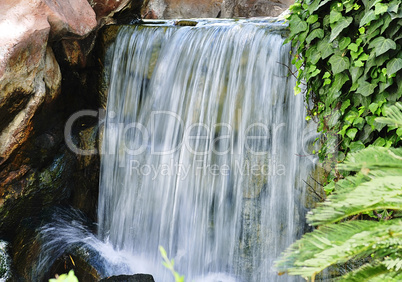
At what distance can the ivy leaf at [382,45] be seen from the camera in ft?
9.15

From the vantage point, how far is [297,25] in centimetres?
343

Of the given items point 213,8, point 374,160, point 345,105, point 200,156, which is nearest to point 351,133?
point 345,105

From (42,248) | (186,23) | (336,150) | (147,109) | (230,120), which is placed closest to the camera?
(336,150)

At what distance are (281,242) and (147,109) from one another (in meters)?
2.39

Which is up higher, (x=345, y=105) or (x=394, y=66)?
(x=394, y=66)

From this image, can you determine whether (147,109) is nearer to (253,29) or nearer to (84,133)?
(84,133)

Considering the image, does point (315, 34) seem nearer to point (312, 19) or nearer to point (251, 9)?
point (312, 19)

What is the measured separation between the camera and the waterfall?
13.8ft

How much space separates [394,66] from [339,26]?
0.53 m

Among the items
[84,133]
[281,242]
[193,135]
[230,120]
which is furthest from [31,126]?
[281,242]

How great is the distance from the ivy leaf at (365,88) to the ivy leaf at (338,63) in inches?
6.8

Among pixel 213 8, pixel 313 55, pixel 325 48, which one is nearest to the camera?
pixel 325 48

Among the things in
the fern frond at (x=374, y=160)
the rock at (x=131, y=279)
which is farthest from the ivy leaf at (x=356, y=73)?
the rock at (x=131, y=279)

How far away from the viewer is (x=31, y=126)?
468 centimetres
